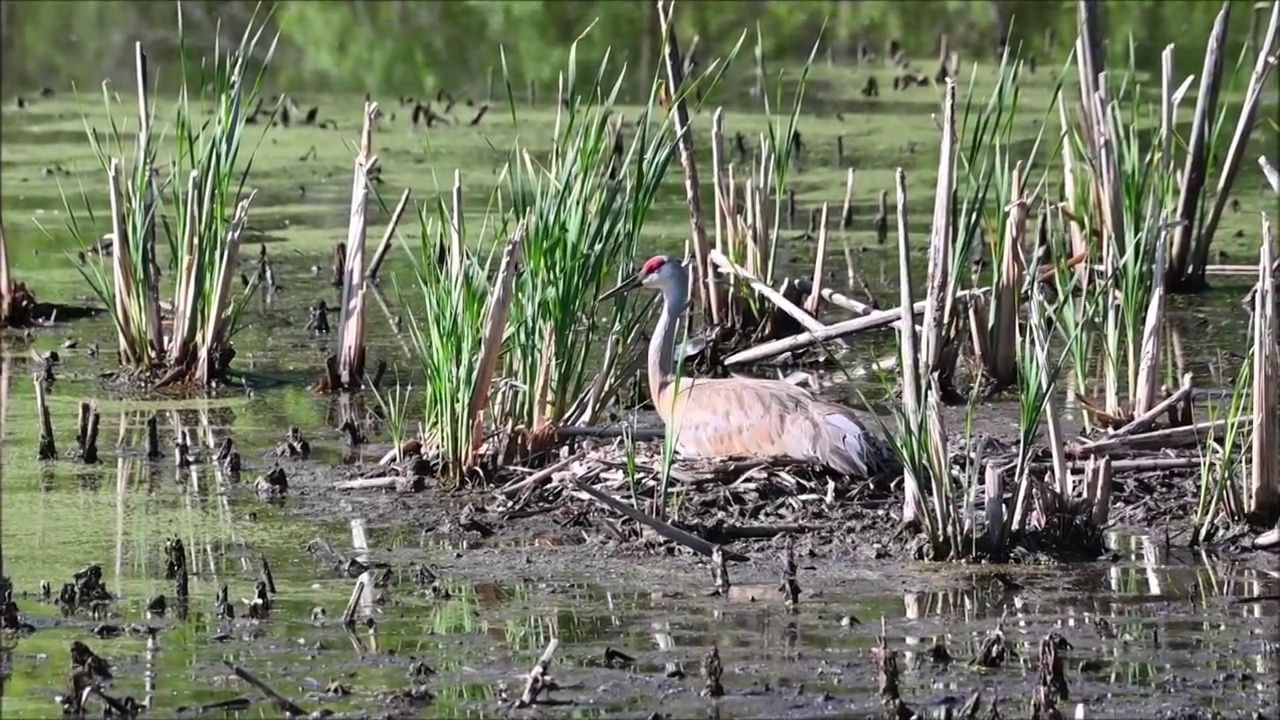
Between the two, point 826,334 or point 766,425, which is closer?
point 766,425

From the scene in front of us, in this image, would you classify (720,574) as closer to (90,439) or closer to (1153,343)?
(1153,343)

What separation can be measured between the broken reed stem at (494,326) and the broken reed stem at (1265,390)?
2272 millimetres

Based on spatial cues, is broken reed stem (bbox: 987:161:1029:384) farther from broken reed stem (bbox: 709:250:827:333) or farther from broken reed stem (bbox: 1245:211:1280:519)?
broken reed stem (bbox: 1245:211:1280:519)

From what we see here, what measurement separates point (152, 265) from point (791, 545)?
3.60 metres

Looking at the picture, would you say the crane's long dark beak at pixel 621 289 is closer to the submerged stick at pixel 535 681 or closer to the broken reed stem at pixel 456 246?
the broken reed stem at pixel 456 246

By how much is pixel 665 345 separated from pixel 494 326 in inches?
32.8

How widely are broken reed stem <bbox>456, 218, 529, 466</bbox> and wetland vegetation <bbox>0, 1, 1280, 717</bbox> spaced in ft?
0.05

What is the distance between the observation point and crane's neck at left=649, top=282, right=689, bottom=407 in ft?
25.7

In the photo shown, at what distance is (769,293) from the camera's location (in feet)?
30.2

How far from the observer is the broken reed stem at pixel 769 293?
8.76m

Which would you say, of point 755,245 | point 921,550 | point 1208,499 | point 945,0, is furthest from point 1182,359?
point 945,0

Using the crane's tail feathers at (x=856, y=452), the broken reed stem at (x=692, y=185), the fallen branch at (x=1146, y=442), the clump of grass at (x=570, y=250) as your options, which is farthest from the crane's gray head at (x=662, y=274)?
the fallen branch at (x=1146, y=442)

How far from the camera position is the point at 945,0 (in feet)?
67.8

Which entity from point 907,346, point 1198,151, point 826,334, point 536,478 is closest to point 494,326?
point 536,478
